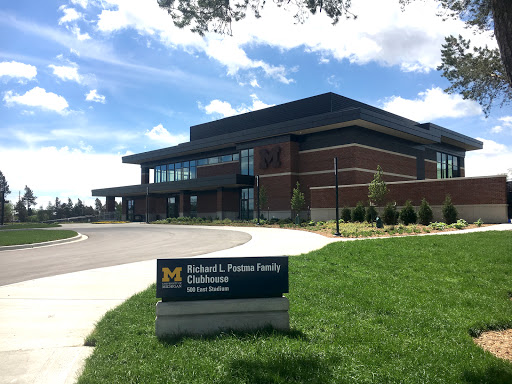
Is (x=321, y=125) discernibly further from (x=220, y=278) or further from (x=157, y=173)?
(x=157, y=173)

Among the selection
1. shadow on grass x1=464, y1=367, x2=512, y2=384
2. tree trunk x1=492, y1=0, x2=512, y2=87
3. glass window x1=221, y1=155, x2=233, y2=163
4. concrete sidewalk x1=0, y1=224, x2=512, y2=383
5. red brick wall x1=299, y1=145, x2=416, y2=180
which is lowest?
concrete sidewalk x1=0, y1=224, x2=512, y2=383

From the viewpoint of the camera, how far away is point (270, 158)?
142 ft

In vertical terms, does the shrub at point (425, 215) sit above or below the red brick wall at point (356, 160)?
below

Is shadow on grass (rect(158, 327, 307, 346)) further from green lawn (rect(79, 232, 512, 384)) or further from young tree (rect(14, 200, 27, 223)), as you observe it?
young tree (rect(14, 200, 27, 223))


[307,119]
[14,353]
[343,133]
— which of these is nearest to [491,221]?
[343,133]

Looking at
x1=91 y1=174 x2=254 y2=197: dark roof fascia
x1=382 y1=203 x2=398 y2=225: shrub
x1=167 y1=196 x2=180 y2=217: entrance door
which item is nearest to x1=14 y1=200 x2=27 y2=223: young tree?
x1=91 y1=174 x2=254 y2=197: dark roof fascia

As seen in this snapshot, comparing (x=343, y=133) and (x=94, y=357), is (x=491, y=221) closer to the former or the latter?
(x=343, y=133)

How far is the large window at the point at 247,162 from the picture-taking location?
153 ft

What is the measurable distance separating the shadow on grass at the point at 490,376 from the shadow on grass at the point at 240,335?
1830 millimetres

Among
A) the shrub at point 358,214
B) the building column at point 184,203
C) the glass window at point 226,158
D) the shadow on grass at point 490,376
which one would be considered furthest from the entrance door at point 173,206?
the shadow on grass at point 490,376

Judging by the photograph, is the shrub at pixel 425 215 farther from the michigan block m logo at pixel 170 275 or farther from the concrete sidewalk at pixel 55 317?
the michigan block m logo at pixel 170 275

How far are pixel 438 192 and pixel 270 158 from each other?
1930 centimetres

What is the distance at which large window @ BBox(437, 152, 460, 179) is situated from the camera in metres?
52.6

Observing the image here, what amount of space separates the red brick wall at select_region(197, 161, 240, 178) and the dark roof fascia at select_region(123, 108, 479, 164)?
253 cm
